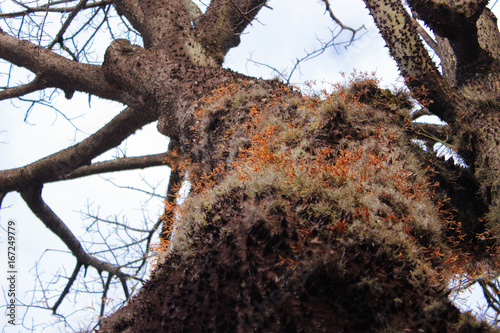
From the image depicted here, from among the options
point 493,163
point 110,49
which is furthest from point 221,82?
point 493,163

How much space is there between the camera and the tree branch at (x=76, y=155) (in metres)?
4.36

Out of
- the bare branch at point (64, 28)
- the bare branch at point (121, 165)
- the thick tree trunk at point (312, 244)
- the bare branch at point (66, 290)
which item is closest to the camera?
the thick tree trunk at point (312, 244)

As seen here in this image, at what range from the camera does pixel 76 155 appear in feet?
→ 14.4

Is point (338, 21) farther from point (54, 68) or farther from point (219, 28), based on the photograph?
point (54, 68)

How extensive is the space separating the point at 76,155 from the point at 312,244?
3786 mm

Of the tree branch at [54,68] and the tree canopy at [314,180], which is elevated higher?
the tree branch at [54,68]

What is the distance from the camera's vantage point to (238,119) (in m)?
2.52

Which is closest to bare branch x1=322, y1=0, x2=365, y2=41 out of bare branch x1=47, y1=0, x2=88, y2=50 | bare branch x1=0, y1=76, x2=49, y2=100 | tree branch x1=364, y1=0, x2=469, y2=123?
tree branch x1=364, y1=0, x2=469, y2=123

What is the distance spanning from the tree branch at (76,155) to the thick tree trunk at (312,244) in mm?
2491

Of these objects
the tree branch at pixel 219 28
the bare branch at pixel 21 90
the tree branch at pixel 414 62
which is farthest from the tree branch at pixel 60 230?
the tree branch at pixel 414 62

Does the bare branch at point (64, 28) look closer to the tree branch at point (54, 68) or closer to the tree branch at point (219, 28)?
the tree branch at point (54, 68)

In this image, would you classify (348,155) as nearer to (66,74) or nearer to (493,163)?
(493,163)

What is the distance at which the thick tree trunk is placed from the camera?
4.20ft

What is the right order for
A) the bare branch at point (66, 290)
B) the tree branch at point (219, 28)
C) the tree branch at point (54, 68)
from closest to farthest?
the tree branch at point (54, 68)
the tree branch at point (219, 28)
the bare branch at point (66, 290)
